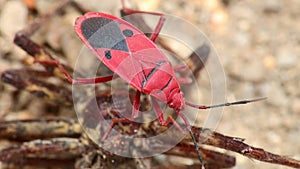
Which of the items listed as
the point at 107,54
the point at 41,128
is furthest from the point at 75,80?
the point at 41,128

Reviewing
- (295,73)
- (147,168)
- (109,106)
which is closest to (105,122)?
(109,106)

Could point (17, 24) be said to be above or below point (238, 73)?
below

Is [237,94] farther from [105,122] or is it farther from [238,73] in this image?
[105,122]

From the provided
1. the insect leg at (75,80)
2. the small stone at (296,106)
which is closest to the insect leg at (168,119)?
the insect leg at (75,80)

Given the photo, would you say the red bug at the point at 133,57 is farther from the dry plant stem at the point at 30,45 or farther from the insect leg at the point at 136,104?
the dry plant stem at the point at 30,45

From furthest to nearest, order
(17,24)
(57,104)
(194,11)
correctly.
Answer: (194,11)
(17,24)
(57,104)

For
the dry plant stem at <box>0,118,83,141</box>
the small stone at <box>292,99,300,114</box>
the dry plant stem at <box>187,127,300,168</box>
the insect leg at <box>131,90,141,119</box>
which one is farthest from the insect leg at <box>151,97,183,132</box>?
the small stone at <box>292,99,300,114</box>
